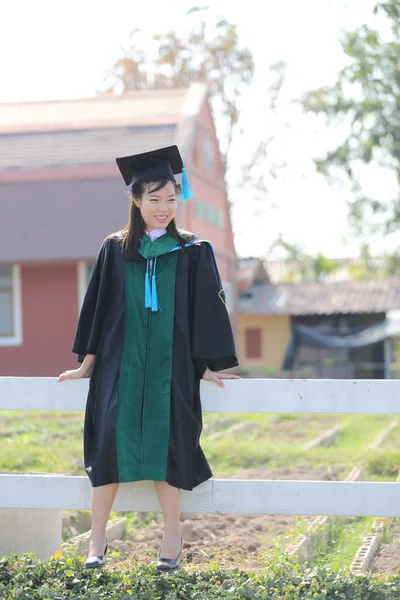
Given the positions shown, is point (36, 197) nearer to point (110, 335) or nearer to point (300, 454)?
point (300, 454)

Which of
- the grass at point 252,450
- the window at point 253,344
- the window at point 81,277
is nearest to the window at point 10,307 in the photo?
the window at point 81,277

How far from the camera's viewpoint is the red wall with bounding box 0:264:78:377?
18.1 meters

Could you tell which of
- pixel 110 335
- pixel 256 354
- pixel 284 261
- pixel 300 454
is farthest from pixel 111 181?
pixel 284 261

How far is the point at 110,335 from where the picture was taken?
12.6ft

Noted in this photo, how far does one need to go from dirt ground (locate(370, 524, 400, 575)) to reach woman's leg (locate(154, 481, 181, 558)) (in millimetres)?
1130

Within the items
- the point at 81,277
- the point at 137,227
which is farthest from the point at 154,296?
the point at 81,277

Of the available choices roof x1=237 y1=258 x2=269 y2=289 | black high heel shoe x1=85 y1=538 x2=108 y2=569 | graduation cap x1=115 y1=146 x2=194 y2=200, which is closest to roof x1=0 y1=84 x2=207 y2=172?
graduation cap x1=115 y1=146 x2=194 y2=200

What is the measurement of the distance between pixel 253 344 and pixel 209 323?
1228 inches

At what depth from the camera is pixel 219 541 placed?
526cm

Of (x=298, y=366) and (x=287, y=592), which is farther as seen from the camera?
(x=298, y=366)

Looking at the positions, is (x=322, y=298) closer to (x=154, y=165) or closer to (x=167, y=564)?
(x=154, y=165)

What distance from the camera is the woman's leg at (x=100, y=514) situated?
381cm

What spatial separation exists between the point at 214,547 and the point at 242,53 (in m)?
26.8

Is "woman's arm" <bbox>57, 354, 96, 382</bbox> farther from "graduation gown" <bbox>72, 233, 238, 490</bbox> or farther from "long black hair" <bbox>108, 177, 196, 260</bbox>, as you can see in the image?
"long black hair" <bbox>108, 177, 196, 260</bbox>
